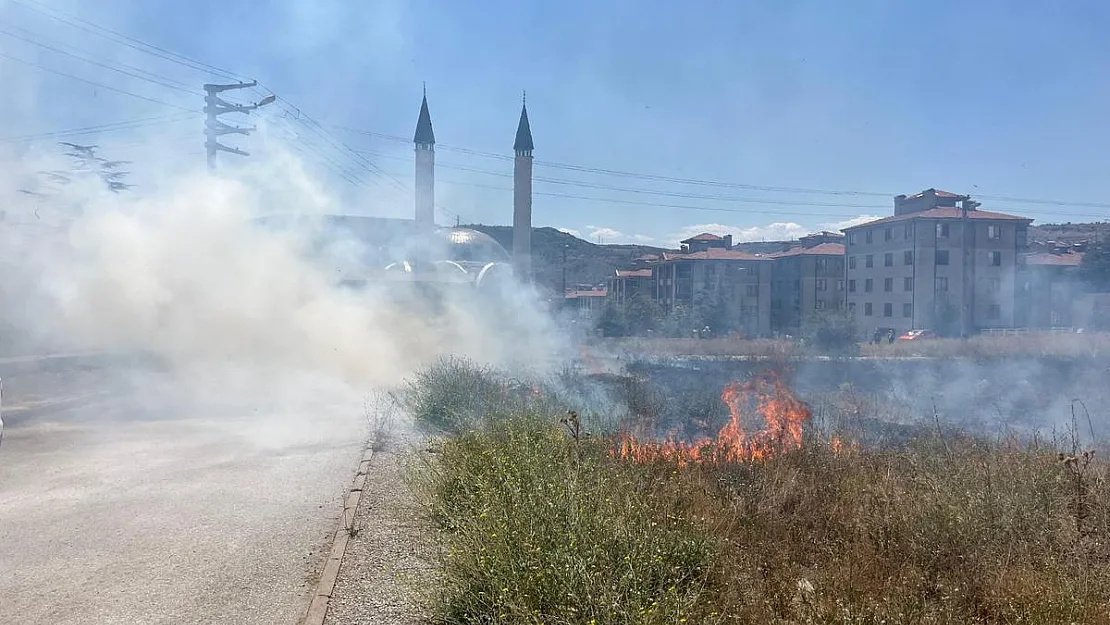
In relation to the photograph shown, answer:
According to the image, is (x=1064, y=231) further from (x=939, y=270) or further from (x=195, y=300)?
(x=195, y=300)

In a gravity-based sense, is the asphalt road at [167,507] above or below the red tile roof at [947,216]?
below

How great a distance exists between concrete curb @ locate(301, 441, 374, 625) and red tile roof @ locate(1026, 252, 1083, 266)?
48.5m

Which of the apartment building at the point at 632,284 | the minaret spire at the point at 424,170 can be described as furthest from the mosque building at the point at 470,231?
the apartment building at the point at 632,284

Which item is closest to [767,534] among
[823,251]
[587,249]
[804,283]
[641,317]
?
[641,317]

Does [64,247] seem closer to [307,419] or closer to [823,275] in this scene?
[307,419]

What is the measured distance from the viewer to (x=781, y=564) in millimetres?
5227

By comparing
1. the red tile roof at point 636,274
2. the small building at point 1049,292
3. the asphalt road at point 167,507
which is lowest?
the asphalt road at point 167,507

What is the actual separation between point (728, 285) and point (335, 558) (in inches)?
2033

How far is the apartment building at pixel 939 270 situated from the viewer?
138 feet

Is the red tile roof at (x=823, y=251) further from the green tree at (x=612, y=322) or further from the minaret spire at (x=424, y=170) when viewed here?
the minaret spire at (x=424, y=170)

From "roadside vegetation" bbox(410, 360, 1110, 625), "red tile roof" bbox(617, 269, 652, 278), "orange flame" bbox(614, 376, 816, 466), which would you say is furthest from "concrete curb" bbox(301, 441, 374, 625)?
"red tile roof" bbox(617, 269, 652, 278)

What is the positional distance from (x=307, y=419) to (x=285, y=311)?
8620 millimetres

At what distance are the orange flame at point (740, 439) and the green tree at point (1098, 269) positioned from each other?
29906 millimetres

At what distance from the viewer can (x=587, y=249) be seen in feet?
320
